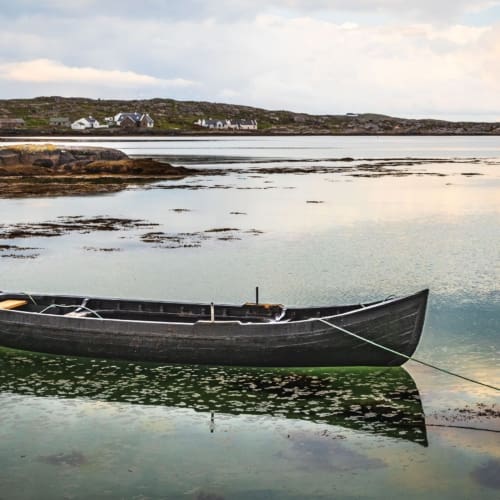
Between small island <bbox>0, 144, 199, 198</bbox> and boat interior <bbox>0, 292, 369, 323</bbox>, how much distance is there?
41849mm

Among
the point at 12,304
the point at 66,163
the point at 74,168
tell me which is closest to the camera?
the point at 12,304

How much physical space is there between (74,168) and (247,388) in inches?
2263

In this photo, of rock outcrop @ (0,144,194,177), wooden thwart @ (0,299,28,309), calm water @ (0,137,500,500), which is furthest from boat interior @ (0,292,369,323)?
rock outcrop @ (0,144,194,177)

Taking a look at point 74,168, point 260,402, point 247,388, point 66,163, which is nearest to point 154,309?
point 247,388

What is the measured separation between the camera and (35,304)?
63.8 feet

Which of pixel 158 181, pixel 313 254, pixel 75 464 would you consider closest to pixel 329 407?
pixel 75 464

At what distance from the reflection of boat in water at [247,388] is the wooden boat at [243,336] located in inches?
10.7

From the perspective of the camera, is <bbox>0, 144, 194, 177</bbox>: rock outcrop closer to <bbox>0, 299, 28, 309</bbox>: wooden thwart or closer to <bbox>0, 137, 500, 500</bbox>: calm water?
<bbox>0, 137, 500, 500</bbox>: calm water

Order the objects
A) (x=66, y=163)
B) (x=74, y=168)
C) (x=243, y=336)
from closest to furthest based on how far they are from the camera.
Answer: (x=243, y=336) → (x=74, y=168) → (x=66, y=163)

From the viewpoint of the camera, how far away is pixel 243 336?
52.9ft

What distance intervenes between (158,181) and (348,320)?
51414 mm

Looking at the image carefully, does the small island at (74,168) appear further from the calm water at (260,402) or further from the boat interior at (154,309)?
the boat interior at (154,309)

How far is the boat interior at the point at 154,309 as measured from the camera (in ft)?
58.8

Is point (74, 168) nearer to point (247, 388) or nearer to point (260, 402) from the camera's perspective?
point (247, 388)
